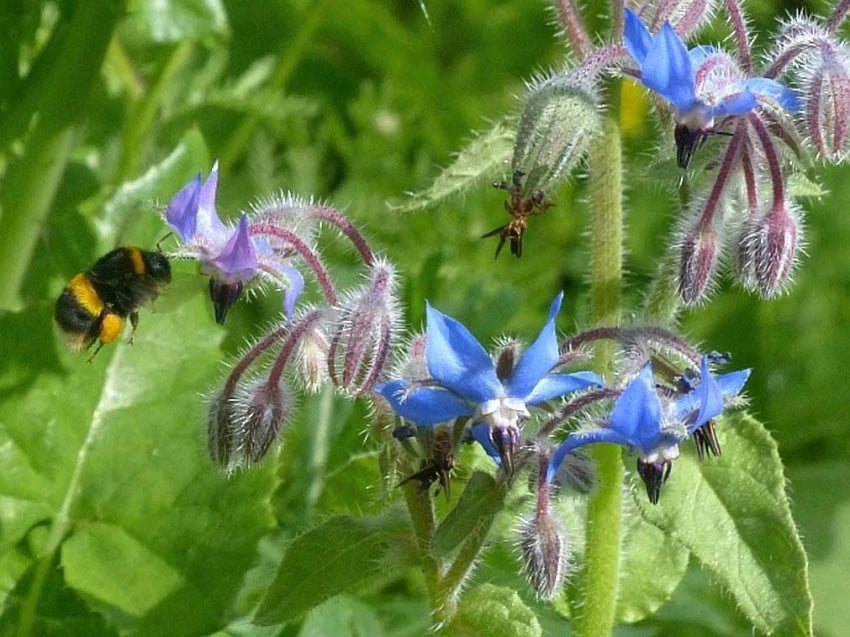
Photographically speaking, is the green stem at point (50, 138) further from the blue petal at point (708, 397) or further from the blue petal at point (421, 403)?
the blue petal at point (708, 397)

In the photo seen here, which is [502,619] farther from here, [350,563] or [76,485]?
[76,485]

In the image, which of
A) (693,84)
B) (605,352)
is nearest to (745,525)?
(605,352)

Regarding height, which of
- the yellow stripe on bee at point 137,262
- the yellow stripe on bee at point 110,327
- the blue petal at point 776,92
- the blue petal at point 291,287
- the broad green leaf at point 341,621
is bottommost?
the broad green leaf at point 341,621

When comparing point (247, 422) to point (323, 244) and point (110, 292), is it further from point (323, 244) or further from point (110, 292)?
point (323, 244)

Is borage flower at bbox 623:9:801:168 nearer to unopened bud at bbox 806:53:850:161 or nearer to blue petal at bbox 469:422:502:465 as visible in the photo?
unopened bud at bbox 806:53:850:161

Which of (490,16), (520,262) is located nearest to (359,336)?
(520,262)

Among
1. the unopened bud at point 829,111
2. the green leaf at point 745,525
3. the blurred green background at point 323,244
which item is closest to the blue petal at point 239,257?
the blurred green background at point 323,244
